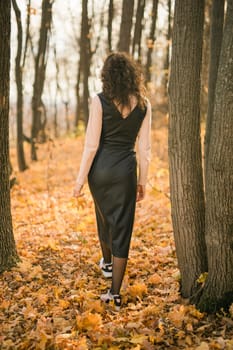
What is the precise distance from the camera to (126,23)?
7117 mm

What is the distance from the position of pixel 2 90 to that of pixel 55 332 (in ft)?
8.39

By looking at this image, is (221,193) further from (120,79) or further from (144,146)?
(120,79)

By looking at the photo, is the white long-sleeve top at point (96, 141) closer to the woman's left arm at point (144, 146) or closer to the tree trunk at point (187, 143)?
the woman's left arm at point (144, 146)

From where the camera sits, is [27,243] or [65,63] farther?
[65,63]

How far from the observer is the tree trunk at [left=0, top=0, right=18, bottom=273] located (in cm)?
421

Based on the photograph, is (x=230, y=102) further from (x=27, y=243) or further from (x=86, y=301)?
(x=27, y=243)

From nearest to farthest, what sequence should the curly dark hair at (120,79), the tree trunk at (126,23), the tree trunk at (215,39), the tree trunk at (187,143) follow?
1. the tree trunk at (187,143)
2. the curly dark hair at (120,79)
3. the tree trunk at (215,39)
4. the tree trunk at (126,23)

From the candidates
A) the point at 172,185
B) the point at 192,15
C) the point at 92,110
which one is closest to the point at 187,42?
the point at 192,15

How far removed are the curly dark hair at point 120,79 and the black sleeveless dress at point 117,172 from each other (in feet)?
0.29

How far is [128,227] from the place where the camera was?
3.95 meters

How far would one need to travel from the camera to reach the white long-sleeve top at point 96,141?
3734 millimetres

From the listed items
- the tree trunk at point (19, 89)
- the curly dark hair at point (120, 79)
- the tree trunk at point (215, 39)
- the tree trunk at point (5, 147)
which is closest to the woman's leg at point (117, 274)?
the tree trunk at point (5, 147)

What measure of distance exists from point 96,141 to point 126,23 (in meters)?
4.14

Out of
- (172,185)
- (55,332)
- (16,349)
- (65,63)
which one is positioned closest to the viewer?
(16,349)
